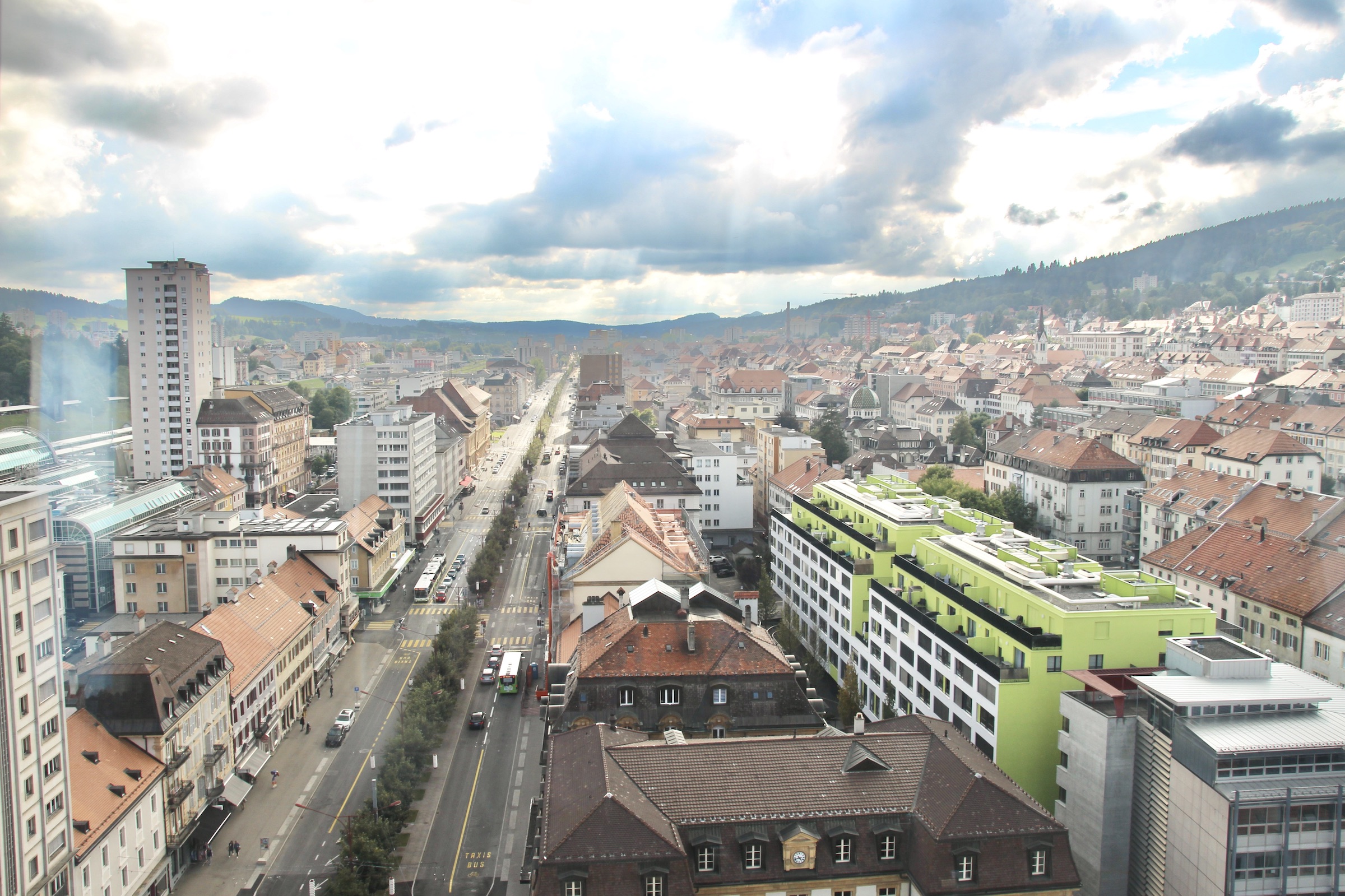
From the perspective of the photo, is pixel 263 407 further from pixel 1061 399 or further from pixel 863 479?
pixel 1061 399

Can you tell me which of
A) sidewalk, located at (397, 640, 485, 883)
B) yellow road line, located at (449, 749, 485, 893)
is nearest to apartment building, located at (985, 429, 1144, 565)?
sidewalk, located at (397, 640, 485, 883)

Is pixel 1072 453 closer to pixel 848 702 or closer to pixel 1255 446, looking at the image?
pixel 1255 446

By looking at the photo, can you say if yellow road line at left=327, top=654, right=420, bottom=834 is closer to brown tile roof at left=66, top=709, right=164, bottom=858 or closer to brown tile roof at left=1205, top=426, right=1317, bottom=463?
brown tile roof at left=66, top=709, right=164, bottom=858

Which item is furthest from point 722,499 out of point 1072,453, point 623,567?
point 623,567

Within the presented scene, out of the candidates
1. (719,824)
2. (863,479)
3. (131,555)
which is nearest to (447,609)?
(131,555)

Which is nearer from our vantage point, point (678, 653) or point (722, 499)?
point (678, 653)

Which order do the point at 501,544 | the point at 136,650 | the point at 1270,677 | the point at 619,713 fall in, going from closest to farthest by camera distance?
1. the point at 1270,677
2. the point at 619,713
3. the point at 136,650
4. the point at 501,544
